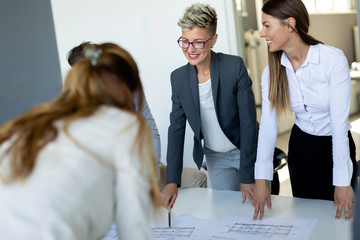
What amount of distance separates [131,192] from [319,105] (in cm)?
124

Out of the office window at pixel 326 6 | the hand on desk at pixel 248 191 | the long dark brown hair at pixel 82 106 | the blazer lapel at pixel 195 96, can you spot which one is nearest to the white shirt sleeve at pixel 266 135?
the hand on desk at pixel 248 191

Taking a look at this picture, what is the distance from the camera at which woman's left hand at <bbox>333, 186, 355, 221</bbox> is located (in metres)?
1.81

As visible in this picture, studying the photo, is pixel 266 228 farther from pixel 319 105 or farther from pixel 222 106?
pixel 222 106

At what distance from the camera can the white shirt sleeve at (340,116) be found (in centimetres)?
189

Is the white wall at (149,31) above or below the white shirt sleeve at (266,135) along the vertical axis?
above

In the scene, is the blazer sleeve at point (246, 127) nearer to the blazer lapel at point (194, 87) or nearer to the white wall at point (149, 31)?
the blazer lapel at point (194, 87)

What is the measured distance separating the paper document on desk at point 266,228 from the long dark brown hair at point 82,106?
72cm

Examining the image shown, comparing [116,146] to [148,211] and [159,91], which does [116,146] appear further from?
[159,91]

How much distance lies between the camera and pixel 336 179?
189cm

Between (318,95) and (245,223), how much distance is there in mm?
628

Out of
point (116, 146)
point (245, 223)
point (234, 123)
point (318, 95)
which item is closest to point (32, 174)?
point (116, 146)

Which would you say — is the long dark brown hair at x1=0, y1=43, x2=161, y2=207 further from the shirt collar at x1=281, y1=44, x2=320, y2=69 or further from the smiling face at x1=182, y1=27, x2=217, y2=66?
the smiling face at x1=182, y1=27, x2=217, y2=66

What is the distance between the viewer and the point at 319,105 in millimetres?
2072

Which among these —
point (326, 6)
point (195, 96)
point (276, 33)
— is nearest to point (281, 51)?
point (276, 33)
